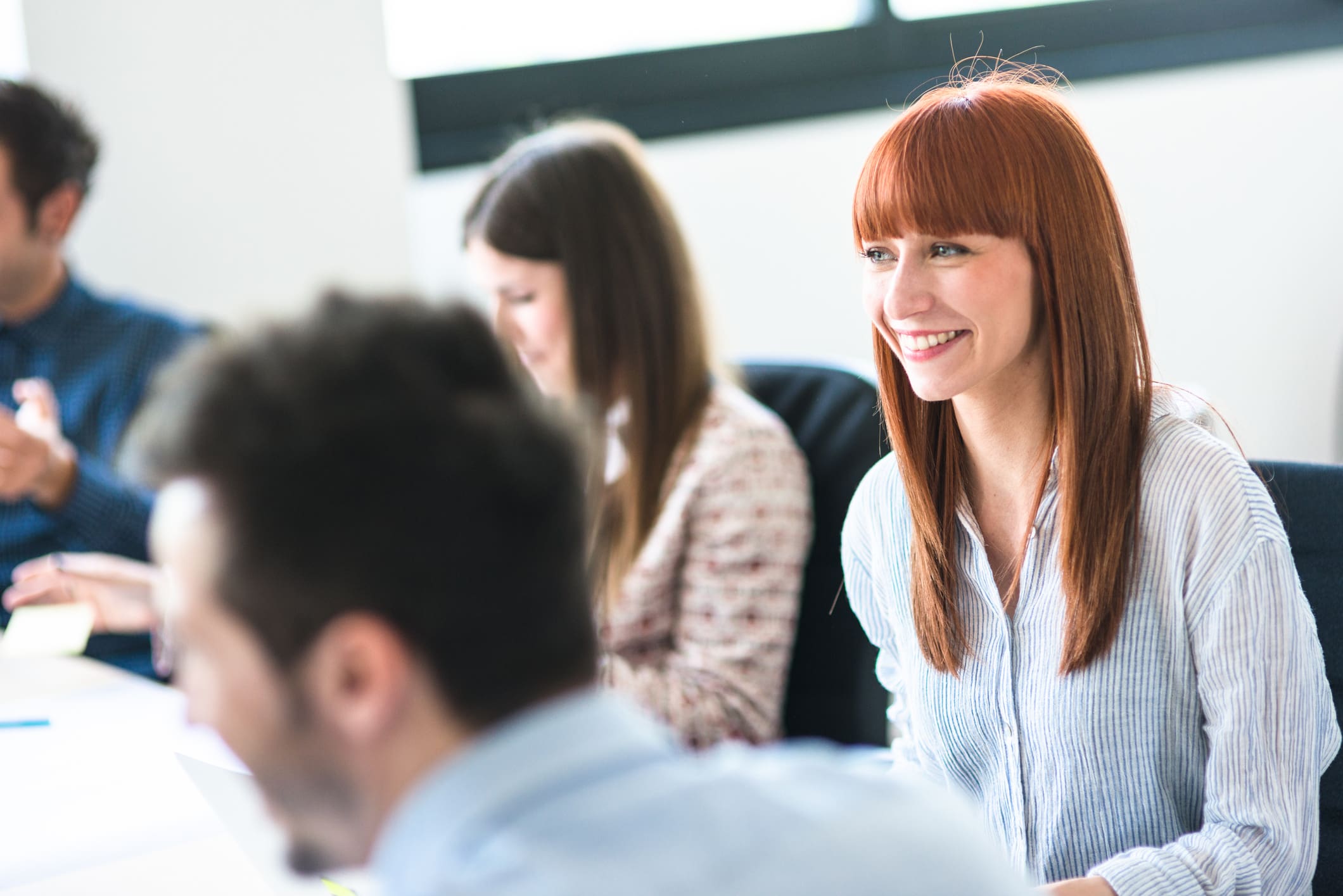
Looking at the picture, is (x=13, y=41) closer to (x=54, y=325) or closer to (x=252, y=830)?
(x=54, y=325)

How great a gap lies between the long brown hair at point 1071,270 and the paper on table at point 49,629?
3.38 feet

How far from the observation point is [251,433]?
1.65 feet

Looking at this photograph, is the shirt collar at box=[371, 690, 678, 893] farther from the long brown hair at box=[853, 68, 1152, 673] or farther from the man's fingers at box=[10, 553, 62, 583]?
the man's fingers at box=[10, 553, 62, 583]

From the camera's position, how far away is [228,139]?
2.49 m

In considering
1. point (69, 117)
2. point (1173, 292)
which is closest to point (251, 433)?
point (69, 117)

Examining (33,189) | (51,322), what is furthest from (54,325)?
(33,189)

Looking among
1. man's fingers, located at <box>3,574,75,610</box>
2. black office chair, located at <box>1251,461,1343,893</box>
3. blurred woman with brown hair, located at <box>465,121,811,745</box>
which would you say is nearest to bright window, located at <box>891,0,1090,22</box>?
blurred woman with brown hair, located at <box>465,121,811,745</box>

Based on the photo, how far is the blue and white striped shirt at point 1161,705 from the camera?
1.02 meters

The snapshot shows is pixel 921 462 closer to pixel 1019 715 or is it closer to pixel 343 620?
pixel 1019 715

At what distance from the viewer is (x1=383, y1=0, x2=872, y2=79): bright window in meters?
2.73

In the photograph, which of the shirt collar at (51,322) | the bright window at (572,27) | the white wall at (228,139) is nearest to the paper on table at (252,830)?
the shirt collar at (51,322)

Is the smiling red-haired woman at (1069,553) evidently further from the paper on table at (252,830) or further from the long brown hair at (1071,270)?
the paper on table at (252,830)

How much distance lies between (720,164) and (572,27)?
43 cm

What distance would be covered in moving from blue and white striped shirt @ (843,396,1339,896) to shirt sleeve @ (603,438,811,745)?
0.18 m
